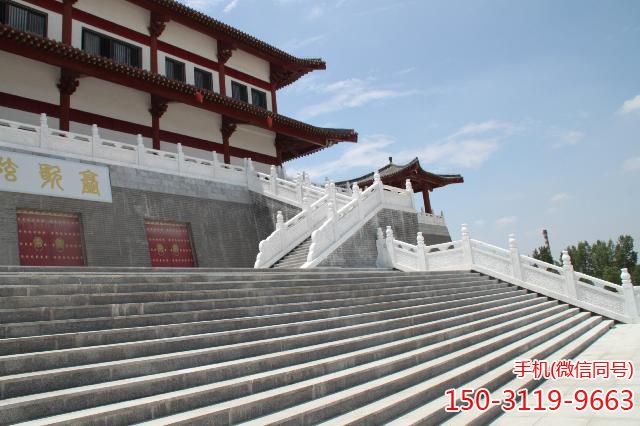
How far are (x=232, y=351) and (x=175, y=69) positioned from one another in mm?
15698

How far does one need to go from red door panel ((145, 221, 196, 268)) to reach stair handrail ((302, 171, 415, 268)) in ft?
12.7

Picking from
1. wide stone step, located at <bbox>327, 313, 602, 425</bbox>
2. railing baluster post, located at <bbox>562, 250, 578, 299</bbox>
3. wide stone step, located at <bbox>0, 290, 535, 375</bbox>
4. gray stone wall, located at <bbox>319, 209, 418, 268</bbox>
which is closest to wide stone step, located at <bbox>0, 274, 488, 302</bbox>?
wide stone step, located at <bbox>0, 290, 535, 375</bbox>

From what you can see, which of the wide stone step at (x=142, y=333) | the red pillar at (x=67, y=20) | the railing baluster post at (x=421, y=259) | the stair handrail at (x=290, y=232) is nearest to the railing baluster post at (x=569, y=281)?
the railing baluster post at (x=421, y=259)

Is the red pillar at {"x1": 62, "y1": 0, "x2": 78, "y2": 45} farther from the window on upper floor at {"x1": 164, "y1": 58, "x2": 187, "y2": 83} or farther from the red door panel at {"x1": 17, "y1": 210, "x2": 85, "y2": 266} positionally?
the red door panel at {"x1": 17, "y1": 210, "x2": 85, "y2": 266}

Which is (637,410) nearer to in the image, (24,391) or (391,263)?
(24,391)

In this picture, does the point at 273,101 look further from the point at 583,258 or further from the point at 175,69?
the point at 583,258

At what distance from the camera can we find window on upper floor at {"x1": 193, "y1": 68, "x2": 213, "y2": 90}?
18.1 m

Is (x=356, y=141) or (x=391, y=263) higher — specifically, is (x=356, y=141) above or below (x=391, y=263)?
above

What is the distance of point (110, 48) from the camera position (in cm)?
1542

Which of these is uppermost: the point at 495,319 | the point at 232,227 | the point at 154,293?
the point at 232,227

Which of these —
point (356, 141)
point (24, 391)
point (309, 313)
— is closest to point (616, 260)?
point (356, 141)

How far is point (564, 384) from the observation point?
5.57 meters

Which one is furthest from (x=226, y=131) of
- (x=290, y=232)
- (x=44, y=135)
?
(x=44, y=135)

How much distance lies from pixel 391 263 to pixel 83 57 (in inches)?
417
